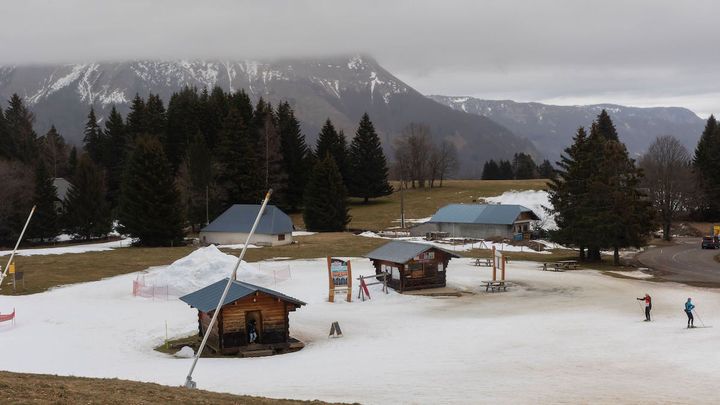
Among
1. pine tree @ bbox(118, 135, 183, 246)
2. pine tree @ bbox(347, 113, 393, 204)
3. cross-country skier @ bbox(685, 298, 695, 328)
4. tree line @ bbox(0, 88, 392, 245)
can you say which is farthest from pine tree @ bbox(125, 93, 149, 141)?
cross-country skier @ bbox(685, 298, 695, 328)

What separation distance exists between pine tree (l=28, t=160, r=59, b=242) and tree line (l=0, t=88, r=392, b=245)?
119 millimetres

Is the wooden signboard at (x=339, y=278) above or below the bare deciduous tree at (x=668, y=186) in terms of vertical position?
below

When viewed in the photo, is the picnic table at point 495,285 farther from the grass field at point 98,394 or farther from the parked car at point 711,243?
the parked car at point 711,243

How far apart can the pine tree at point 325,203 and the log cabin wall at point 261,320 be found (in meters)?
53.4

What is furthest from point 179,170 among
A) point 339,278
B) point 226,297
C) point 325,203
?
point 226,297

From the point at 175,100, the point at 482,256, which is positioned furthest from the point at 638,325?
the point at 175,100

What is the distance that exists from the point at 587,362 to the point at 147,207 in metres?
55.9

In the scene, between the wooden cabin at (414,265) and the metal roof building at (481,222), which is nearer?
the wooden cabin at (414,265)

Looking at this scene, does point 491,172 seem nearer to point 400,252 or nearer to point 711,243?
point 711,243

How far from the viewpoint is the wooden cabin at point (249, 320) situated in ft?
97.3

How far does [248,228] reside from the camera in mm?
72938

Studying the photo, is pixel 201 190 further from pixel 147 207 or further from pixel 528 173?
pixel 528 173

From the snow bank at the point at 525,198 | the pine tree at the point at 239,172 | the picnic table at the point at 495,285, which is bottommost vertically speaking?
the picnic table at the point at 495,285

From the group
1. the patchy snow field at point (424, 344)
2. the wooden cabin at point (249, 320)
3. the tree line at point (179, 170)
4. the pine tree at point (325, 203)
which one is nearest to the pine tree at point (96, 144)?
the tree line at point (179, 170)
